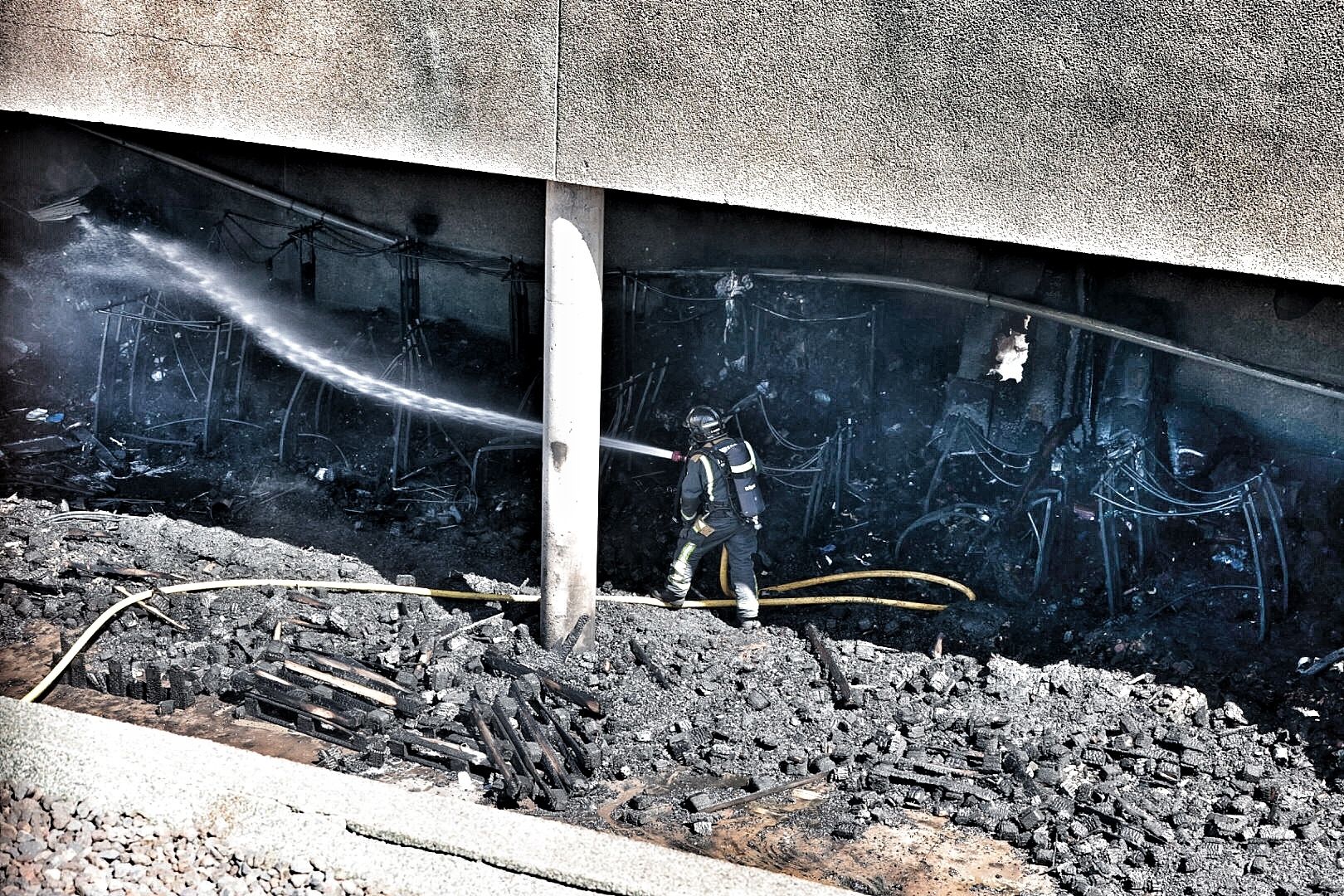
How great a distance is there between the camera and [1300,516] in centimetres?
1016

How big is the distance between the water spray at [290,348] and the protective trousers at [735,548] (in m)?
1.54

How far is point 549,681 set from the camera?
920 cm

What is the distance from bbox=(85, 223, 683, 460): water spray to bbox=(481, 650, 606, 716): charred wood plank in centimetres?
290

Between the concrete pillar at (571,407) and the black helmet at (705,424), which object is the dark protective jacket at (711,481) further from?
the concrete pillar at (571,407)

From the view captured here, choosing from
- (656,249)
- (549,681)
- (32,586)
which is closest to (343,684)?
(549,681)

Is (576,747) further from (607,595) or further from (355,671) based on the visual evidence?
(607,595)

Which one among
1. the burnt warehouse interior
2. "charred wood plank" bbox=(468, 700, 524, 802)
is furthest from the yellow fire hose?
"charred wood plank" bbox=(468, 700, 524, 802)

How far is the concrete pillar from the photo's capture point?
350 inches

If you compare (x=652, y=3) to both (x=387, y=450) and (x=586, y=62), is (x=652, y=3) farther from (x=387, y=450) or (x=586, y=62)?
(x=387, y=450)

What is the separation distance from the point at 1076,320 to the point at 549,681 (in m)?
4.87

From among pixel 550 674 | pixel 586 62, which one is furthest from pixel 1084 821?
pixel 586 62

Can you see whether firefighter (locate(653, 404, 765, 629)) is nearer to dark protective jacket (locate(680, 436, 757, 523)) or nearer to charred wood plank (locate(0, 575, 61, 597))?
dark protective jacket (locate(680, 436, 757, 523))

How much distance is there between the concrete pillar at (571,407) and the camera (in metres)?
8.88

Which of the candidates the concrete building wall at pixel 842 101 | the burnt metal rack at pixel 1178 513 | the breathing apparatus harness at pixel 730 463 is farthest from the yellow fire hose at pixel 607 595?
the concrete building wall at pixel 842 101
